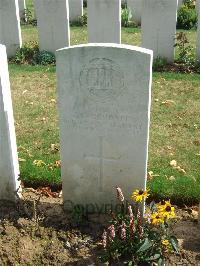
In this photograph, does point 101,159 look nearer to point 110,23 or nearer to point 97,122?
point 97,122

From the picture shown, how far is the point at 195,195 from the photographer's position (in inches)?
210

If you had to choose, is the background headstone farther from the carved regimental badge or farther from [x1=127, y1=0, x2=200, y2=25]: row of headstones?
the carved regimental badge

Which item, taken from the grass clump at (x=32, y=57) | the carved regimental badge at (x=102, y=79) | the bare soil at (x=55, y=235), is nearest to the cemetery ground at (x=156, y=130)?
the grass clump at (x=32, y=57)

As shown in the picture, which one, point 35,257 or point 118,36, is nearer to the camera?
point 35,257

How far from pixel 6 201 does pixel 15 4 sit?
6.04 metres

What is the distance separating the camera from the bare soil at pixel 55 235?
438 centimetres

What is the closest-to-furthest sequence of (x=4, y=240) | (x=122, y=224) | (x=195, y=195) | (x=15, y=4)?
(x=122, y=224), (x=4, y=240), (x=195, y=195), (x=15, y=4)

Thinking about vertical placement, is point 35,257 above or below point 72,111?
below

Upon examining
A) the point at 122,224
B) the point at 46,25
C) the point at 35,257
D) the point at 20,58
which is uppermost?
the point at 46,25

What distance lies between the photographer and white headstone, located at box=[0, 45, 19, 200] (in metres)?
4.58

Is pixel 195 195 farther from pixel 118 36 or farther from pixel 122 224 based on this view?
pixel 118 36

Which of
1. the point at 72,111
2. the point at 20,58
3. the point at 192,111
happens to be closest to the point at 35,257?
the point at 72,111

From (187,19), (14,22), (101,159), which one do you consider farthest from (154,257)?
(187,19)

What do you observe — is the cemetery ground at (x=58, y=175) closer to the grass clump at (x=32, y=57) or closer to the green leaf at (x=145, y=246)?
the green leaf at (x=145, y=246)
